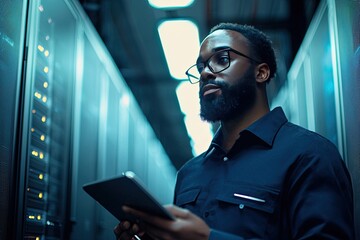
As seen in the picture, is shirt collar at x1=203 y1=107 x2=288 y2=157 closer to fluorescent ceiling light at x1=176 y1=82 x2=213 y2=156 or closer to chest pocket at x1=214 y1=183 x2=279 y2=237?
chest pocket at x1=214 y1=183 x2=279 y2=237

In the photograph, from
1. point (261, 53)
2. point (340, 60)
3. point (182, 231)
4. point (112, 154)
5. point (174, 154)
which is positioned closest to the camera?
point (182, 231)

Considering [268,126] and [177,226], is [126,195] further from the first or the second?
[268,126]

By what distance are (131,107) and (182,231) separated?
4.37m

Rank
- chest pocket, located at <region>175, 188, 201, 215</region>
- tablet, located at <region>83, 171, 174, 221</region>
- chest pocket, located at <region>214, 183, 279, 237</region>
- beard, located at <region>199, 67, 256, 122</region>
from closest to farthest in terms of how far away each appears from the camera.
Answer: tablet, located at <region>83, 171, 174, 221</region>
chest pocket, located at <region>214, 183, 279, 237</region>
chest pocket, located at <region>175, 188, 201, 215</region>
beard, located at <region>199, 67, 256, 122</region>

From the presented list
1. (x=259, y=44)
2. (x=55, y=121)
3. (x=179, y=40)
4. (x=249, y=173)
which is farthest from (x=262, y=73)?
(x=179, y=40)

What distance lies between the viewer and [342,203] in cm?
150

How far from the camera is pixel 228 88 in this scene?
74.5 inches

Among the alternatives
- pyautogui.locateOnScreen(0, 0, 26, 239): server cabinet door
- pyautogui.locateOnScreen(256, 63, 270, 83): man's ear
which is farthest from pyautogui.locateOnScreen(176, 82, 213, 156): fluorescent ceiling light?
pyautogui.locateOnScreen(256, 63, 270, 83): man's ear

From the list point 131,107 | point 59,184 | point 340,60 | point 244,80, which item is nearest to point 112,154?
point 131,107

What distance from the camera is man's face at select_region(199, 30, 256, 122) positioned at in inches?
74.3

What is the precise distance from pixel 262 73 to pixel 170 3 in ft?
8.16

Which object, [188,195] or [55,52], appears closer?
[188,195]

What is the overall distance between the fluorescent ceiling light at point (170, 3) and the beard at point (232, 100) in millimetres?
2504

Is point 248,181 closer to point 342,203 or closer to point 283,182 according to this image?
point 283,182
